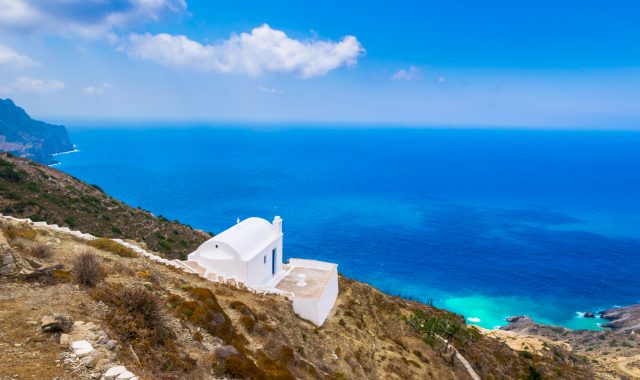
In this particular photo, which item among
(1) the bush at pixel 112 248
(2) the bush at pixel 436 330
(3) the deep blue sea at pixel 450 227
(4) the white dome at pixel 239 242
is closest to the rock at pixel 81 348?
(1) the bush at pixel 112 248

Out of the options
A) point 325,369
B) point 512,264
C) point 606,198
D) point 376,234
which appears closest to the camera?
point 325,369

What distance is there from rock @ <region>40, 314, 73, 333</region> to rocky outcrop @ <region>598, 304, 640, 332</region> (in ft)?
259

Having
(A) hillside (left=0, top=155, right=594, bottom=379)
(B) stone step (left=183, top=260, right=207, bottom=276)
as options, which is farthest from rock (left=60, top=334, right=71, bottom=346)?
(B) stone step (left=183, top=260, right=207, bottom=276)

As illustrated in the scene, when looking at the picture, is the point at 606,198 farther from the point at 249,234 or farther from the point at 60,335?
the point at 60,335

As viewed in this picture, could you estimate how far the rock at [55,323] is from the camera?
12281 millimetres

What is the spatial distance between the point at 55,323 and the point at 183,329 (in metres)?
5.44

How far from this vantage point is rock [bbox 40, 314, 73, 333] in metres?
12.3

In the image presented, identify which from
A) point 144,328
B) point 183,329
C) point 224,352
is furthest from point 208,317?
point 144,328

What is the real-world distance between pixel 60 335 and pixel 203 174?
589ft

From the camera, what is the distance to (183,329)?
1698 cm

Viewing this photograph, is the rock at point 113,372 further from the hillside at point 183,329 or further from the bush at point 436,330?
the bush at point 436,330

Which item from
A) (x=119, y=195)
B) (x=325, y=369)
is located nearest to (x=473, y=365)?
(x=325, y=369)

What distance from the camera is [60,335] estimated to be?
12.4 metres

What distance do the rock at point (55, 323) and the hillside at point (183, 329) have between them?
5cm
